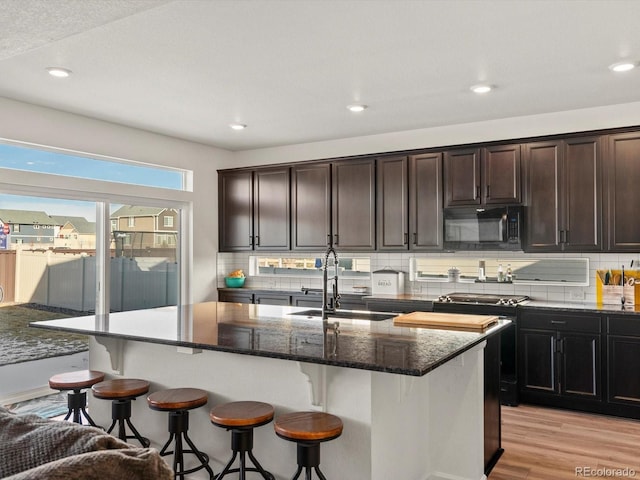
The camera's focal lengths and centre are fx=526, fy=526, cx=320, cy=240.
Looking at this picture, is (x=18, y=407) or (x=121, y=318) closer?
(x=121, y=318)

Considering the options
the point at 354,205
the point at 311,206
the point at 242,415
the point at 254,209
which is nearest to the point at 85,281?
the point at 254,209

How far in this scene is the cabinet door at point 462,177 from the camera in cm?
500

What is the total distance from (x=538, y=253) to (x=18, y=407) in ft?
15.7

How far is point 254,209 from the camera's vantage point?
20.9ft

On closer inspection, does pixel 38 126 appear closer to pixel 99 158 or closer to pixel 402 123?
pixel 99 158

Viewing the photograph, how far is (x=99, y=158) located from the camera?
5180 millimetres

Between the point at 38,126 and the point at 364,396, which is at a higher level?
the point at 38,126

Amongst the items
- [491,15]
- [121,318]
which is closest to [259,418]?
[121,318]

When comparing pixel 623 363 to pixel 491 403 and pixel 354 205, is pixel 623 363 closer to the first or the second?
pixel 491 403

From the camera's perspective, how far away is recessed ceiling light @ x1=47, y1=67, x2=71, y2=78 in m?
3.63

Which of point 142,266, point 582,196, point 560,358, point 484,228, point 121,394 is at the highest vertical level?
point 582,196

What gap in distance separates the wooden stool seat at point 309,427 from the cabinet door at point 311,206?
11.6ft

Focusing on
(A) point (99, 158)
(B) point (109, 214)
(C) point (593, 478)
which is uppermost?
(A) point (99, 158)

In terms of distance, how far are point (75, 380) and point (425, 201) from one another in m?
3.51
